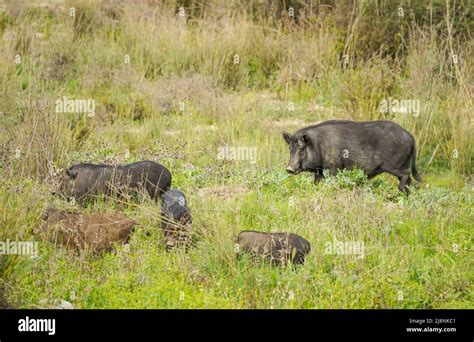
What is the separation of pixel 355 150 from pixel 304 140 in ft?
1.75

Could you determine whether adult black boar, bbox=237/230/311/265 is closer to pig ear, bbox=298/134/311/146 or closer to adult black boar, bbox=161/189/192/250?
adult black boar, bbox=161/189/192/250

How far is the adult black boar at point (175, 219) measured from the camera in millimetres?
6117

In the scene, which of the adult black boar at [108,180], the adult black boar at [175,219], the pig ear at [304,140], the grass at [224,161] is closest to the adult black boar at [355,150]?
the pig ear at [304,140]

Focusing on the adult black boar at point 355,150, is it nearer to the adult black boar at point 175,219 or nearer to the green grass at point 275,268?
the green grass at point 275,268

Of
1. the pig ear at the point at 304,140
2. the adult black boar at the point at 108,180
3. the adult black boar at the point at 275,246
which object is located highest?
the pig ear at the point at 304,140

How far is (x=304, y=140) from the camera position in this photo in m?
8.12

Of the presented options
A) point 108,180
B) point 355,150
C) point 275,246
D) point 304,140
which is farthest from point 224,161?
point 275,246

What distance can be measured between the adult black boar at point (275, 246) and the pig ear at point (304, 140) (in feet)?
7.18

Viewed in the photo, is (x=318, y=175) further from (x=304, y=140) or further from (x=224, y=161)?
(x=224, y=161)

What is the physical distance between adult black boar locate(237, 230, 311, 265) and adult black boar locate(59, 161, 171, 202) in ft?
4.72

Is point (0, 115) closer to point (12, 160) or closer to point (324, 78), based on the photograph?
point (12, 160)

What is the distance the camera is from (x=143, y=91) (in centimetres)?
1120

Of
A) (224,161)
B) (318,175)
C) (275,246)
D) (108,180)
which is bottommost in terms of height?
(224,161)

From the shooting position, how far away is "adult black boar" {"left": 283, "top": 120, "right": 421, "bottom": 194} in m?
8.15
